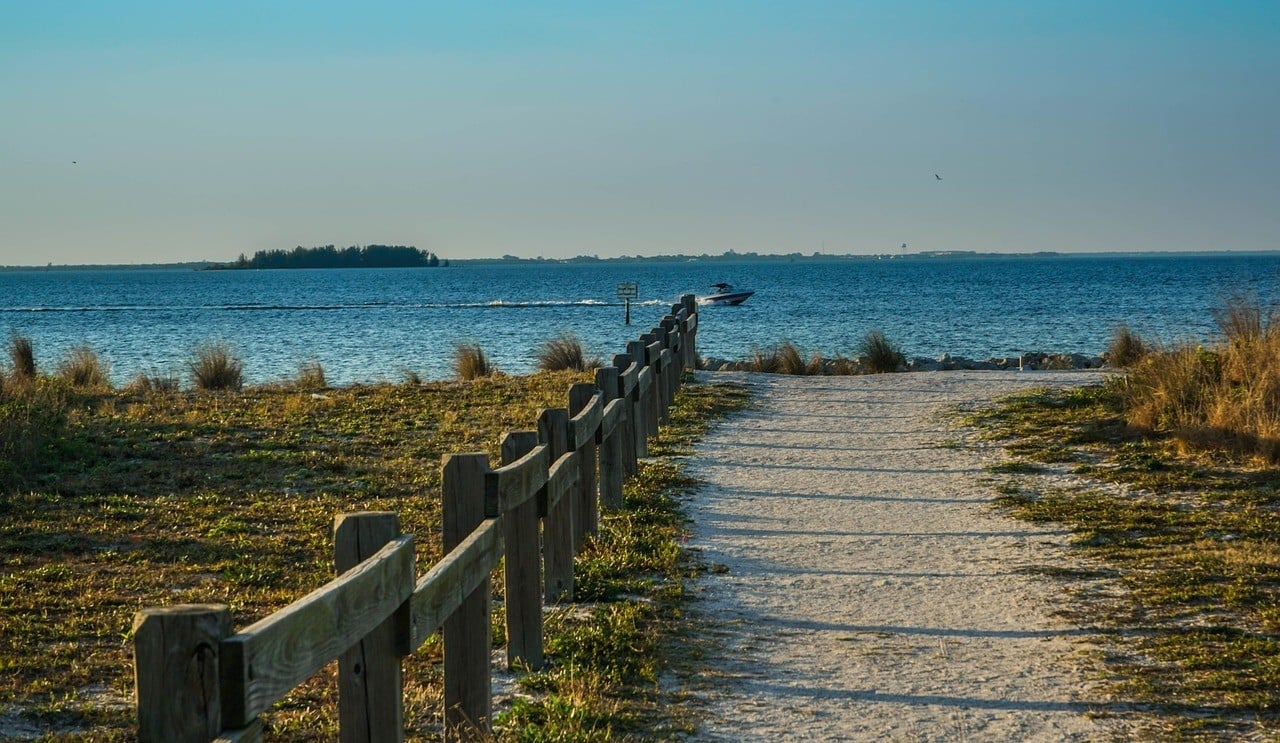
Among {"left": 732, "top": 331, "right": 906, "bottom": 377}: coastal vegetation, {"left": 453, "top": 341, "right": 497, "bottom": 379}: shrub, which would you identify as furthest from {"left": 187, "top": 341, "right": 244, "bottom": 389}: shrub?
{"left": 732, "top": 331, "right": 906, "bottom": 377}: coastal vegetation

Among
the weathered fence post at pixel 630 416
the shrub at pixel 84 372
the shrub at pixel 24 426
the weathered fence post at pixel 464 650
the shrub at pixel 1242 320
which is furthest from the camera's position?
the shrub at pixel 84 372

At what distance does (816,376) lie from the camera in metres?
20.5

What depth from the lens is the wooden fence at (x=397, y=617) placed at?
249 centimetres

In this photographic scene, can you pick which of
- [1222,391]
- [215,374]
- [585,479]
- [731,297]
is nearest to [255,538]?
[585,479]

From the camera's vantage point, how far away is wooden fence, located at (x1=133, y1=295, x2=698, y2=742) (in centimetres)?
249

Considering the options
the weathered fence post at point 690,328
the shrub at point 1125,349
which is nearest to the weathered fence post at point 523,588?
the weathered fence post at point 690,328

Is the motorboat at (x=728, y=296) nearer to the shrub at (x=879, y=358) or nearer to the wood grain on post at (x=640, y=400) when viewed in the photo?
the shrub at (x=879, y=358)

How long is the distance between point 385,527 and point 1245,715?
12.3 ft

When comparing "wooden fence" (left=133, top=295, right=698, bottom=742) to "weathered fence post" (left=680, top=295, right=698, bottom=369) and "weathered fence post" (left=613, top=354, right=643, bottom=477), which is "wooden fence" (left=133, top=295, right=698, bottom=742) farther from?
"weathered fence post" (left=680, top=295, right=698, bottom=369)

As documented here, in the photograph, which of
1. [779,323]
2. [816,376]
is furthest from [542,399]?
[779,323]

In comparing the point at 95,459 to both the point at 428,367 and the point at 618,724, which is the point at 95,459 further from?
the point at 428,367

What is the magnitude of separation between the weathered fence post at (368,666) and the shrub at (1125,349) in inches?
723

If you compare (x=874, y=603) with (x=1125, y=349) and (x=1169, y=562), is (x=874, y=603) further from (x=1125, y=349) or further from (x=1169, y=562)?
(x=1125, y=349)

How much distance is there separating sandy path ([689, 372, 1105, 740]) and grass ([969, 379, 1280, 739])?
0.27 metres
